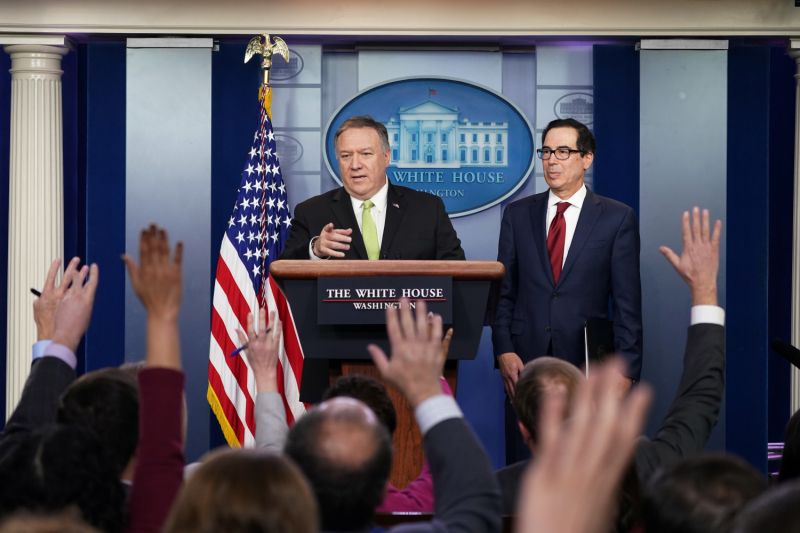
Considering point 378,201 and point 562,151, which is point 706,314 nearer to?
point 378,201

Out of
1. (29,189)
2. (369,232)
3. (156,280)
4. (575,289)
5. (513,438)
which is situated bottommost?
(513,438)

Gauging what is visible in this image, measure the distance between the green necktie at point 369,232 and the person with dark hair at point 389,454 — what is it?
2.65 m

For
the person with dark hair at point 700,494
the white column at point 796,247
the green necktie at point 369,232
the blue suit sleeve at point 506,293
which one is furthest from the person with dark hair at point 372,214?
the person with dark hair at point 700,494

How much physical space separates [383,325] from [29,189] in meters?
3.23

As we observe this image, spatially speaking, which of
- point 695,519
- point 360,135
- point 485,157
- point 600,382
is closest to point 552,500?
point 600,382

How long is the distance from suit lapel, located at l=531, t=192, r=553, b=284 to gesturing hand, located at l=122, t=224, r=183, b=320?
10.2ft

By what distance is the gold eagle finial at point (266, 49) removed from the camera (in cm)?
585

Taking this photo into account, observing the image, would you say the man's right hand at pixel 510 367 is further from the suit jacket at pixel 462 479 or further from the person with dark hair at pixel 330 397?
the suit jacket at pixel 462 479

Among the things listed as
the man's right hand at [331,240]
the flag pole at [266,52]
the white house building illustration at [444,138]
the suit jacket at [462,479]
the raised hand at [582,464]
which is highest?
the flag pole at [266,52]

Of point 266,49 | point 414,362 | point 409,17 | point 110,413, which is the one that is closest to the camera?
point 414,362

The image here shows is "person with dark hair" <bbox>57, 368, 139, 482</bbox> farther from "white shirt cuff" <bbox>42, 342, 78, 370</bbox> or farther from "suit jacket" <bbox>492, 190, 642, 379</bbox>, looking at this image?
"suit jacket" <bbox>492, 190, 642, 379</bbox>

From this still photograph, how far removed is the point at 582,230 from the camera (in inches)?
196

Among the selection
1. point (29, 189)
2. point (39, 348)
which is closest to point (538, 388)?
point (39, 348)

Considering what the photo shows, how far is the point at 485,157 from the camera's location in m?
6.34
